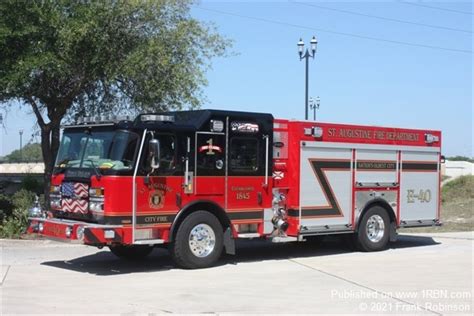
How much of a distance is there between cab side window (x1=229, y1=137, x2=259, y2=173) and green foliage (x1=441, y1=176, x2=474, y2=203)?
2011 centimetres

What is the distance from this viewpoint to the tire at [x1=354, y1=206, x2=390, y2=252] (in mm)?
13438

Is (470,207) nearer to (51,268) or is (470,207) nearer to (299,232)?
(299,232)

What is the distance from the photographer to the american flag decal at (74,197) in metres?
10.5

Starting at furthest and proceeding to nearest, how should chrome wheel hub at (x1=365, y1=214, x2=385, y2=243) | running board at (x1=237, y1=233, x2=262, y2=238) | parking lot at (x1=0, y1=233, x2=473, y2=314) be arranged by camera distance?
chrome wheel hub at (x1=365, y1=214, x2=385, y2=243), running board at (x1=237, y1=233, x2=262, y2=238), parking lot at (x1=0, y1=233, x2=473, y2=314)

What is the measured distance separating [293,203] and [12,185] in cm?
1711

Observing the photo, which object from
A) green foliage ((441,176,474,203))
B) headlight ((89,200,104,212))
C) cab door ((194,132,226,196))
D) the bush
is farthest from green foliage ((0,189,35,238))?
green foliage ((441,176,474,203))

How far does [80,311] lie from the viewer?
764cm

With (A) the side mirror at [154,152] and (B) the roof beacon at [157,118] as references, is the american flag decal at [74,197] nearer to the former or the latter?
(A) the side mirror at [154,152]

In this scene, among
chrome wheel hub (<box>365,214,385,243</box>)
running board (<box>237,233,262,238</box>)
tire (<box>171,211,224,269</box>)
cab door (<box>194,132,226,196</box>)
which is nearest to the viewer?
tire (<box>171,211,224,269</box>)

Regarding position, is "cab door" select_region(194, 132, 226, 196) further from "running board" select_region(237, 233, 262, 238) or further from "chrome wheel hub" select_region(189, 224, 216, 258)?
"running board" select_region(237, 233, 262, 238)

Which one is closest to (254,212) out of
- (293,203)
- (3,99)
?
(293,203)

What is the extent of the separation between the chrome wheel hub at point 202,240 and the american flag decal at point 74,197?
185 cm

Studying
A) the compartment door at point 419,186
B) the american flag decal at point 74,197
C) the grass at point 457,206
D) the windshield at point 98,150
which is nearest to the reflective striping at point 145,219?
the american flag decal at point 74,197

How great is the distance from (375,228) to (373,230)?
0.08 m
